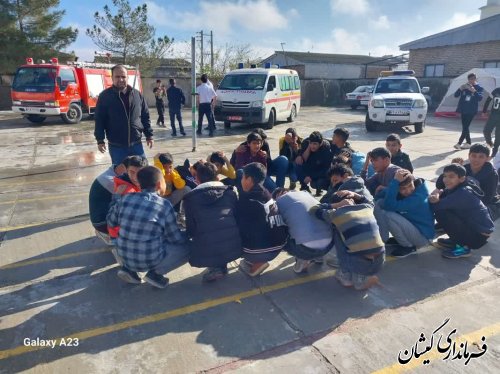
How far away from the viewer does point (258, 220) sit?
137 inches

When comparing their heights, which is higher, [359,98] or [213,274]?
[359,98]

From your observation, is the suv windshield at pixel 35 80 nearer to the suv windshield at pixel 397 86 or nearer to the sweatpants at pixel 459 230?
the suv windshield at pixel 397 86

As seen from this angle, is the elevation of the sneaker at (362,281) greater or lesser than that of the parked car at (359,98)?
lesser

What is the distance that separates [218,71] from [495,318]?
3314 centimetres

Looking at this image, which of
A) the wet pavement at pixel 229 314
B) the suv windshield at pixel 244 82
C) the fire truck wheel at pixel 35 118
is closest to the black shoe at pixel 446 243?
the wet pavement at pixel 229 314

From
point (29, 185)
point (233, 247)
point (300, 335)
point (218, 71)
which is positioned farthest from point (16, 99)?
point (218, 71)

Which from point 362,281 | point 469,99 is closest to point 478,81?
point 469,99

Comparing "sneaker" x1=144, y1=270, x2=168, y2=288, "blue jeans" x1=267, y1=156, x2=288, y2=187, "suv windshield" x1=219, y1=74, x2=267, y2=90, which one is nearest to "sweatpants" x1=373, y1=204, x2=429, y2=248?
"blue jeans" x1=267, y1=156, x2=288, y2=187

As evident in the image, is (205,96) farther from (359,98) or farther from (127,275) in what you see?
(359,98)

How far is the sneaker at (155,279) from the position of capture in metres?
3.49

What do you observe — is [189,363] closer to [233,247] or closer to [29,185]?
[233,247]

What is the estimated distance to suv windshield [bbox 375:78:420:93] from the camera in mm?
13531

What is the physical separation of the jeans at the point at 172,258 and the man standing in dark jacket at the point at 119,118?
5.49 feet

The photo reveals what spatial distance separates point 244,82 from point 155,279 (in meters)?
11.1
